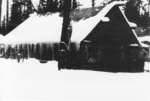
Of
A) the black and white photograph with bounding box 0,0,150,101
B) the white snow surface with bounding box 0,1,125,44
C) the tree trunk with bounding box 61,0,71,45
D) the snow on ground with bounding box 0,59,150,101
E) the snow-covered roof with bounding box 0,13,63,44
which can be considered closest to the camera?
the snow on ground with bounding box 0,59,150,101

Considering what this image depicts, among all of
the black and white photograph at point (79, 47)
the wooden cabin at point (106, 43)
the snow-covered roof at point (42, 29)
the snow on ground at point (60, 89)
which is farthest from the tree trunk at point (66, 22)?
the snow on ground at point (60, 89)

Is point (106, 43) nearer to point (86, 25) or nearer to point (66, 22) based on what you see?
point (86, 25)

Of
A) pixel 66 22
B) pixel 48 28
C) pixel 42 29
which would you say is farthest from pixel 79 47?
pixel 42 29

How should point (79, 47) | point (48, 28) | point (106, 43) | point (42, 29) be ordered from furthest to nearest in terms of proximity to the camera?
1. point (42, 29)
2. point (48, 28)
3. point (79, 47)
4. point (106, 43)

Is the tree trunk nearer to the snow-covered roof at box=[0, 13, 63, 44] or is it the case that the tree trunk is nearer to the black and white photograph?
the black and white photograph

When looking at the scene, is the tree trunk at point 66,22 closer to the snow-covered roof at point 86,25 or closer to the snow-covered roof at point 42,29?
the snow-covered roof at point 86,25

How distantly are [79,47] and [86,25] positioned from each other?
877mm

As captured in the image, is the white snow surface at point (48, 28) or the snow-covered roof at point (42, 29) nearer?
the white snow surface at point (48, 28)

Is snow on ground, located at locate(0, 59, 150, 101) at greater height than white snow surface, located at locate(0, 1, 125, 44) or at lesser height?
lesser

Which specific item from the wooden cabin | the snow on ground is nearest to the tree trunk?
the wooden cabin

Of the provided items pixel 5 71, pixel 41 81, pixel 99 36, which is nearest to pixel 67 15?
A: pixel 99 36

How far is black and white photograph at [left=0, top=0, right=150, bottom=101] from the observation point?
8.66 metres

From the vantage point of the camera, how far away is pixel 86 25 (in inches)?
584

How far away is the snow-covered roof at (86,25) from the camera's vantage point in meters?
14.4
